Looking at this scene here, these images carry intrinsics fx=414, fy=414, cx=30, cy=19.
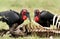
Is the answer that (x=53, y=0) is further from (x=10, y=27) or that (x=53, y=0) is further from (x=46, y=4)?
(x=10, y=27)

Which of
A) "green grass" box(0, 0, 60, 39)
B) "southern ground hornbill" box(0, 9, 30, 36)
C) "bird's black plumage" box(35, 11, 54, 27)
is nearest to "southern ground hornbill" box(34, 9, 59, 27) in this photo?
"bird's black plumage" box(35, 11, 54, 27)

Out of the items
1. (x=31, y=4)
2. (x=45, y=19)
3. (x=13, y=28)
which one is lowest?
(x=31, y=4)

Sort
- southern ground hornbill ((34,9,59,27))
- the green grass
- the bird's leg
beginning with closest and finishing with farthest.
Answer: the bird's leg < southern ground hornbill ((34,9,59,27)) < the green grass

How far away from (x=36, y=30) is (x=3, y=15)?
2.51ft

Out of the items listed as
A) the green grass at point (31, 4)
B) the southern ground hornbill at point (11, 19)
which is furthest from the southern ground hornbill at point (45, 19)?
the green grass at point (31, 4)

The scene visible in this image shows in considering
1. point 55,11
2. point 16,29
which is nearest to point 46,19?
point 16,29

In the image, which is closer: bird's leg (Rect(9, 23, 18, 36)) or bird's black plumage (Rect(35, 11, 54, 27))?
bird's leg (Rect(9, 23, 18, 36))

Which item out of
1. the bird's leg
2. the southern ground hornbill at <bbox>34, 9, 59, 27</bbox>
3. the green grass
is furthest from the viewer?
the green grass

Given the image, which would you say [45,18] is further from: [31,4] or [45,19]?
[31,4]

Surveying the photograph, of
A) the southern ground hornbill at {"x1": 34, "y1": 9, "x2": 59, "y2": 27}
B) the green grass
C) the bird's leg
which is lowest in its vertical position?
the green grass

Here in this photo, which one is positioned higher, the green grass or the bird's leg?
the bird's leg

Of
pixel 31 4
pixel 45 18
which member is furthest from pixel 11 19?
pixel 31 4

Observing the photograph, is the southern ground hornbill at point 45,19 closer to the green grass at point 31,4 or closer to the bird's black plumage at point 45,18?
the bird's black plumage at point 45,18

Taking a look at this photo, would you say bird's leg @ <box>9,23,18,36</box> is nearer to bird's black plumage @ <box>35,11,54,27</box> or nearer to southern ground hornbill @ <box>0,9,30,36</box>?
southern ground hornbill @ <box>0,9,30,36</box>
